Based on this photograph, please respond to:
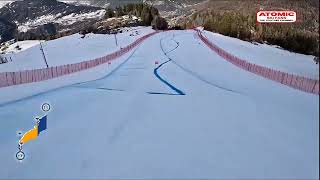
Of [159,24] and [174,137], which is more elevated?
[174,137]

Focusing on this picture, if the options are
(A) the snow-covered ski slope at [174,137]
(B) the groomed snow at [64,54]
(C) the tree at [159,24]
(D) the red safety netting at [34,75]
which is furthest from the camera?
(C) the tree at [159,24]

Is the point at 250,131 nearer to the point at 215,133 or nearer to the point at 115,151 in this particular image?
the point at 215,133

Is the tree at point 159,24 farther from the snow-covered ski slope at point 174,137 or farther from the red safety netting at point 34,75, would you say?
the snow-covered ski slope at point 174,137

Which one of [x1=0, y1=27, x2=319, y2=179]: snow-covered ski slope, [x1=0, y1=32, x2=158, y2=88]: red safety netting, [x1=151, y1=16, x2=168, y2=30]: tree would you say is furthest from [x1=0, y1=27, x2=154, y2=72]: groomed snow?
[x1=151, y1=16, x2=168, y2=30]: tree

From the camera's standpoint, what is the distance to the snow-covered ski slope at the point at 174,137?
507cm

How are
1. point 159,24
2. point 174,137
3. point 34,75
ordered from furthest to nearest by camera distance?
point 159,24 < point 34,75 < point 174,137

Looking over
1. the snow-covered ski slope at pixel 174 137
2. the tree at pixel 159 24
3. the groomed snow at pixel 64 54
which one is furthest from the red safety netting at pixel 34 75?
the tree at pixel 159 24

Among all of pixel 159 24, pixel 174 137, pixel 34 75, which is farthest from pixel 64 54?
pixel 159 24

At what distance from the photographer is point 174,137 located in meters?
11.2

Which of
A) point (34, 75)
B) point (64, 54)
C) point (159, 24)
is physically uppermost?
point (34, 75)

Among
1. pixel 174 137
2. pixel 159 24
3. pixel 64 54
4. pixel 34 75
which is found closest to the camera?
pixel 174 137

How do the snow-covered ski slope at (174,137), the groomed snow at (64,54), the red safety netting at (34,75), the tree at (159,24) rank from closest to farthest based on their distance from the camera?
the snow-covered ski slope at (174,137)
the red safety netting at (34,75)
the groomed snow at (64,54)
the tree at (159,24)

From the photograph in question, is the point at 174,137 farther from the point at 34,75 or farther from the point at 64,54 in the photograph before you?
the point at 64,54

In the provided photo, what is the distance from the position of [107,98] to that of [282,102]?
1734 cm
